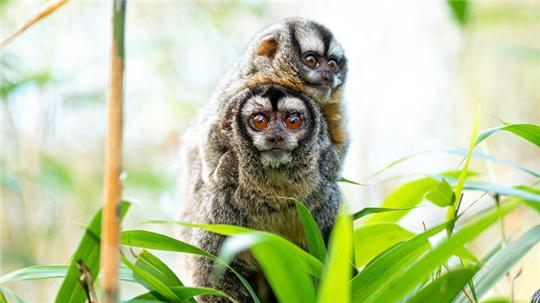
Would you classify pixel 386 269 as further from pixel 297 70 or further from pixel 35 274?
pixel 297 70

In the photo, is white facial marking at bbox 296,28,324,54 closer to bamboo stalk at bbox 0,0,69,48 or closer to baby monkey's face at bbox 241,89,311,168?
baby monkey's face at bbox 241,89,311,168

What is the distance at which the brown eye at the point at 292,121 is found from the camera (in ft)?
9.41

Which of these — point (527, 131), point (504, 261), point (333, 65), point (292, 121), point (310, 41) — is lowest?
point (504, 261)

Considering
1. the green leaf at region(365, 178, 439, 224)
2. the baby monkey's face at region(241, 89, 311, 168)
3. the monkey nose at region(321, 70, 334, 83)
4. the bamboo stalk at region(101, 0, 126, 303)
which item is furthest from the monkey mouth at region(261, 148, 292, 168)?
the bamboo stalk at region(101, 0, 126, 303)

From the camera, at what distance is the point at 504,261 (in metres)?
2.04

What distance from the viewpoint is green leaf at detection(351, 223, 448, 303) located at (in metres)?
1.87

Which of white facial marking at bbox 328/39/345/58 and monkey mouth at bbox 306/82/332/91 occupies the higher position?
white facial marking at bbox 328/39/345/58

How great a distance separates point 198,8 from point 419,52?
267cm

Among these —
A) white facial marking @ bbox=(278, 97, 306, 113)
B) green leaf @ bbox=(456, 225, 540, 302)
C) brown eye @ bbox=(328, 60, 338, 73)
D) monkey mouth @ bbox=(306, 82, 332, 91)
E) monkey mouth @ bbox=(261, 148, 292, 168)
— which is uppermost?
brown eye @ bbox=(328, 60, 338, 73)

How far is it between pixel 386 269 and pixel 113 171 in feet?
2.91

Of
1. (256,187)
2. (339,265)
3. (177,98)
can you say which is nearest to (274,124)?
(256,187)

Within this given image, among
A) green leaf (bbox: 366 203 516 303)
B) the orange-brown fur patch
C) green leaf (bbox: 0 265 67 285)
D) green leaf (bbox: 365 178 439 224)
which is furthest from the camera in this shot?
the orange-brown fur patch

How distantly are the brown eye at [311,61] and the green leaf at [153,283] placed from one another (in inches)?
72.0

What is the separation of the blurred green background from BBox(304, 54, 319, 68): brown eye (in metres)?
0.68
